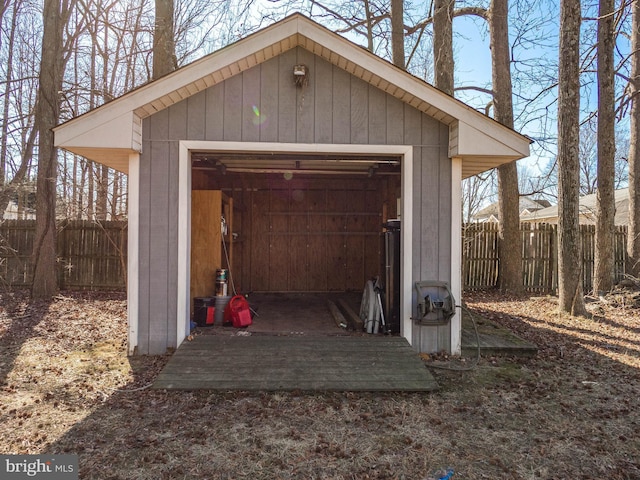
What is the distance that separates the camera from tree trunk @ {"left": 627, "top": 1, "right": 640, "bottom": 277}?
333 inches

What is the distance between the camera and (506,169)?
9.17 m

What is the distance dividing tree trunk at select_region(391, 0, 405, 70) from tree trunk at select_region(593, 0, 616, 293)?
13.2ft

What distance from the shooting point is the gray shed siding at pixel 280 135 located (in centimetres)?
455

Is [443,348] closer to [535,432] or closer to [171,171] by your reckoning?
[535,432]

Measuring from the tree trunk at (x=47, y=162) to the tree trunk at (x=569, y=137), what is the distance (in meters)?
9.42

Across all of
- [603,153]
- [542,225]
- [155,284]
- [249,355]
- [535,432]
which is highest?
[603,153]

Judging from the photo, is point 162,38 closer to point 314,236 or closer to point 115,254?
point 115,254

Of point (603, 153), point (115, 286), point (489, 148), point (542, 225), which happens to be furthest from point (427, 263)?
point (115, 286)

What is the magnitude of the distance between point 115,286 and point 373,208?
6314mm

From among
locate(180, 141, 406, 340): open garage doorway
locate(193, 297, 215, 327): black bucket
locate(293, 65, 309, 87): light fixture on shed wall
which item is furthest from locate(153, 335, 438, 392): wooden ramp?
locate(180, 141, 406, 340): open garage doorway

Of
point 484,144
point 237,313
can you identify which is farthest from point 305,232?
point 484,144

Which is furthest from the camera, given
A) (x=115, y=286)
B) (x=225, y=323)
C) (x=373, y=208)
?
(x=115, y=286)

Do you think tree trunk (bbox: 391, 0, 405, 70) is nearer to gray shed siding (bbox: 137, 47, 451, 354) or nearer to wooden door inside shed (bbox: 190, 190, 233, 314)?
gray shed siding (bbox: 137, 47, 451, 354)

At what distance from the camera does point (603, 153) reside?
7.88 meters
